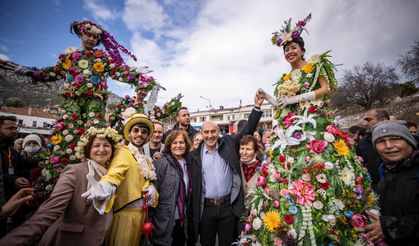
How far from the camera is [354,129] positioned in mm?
6582

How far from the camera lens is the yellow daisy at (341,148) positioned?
7.40ft

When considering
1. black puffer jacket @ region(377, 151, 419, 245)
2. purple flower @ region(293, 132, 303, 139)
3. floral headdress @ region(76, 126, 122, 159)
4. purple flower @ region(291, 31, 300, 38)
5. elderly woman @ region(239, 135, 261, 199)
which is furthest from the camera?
elderly woman @ region(239, 135, 261, 199)

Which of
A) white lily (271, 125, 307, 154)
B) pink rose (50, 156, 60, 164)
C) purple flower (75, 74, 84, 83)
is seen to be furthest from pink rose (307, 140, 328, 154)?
purple flower (75, 74, 84, 83)

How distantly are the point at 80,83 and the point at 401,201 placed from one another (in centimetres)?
523

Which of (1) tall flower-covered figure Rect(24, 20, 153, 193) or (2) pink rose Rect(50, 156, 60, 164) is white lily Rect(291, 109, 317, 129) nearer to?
(1) tall flower-covered figure Rect(24, 20, 153, 193)

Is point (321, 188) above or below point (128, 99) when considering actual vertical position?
below

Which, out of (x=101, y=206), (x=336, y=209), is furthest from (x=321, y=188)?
(x=101, y=206)

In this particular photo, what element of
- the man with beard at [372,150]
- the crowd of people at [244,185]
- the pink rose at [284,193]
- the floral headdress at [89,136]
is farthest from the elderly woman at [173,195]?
the man with beard at [372,150]

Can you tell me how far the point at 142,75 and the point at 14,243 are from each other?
3943 mm

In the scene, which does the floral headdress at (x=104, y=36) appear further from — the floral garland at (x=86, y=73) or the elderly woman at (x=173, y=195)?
the elderly woman at (x=173, y=195)

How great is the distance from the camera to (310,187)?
208cm

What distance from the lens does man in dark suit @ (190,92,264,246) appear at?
295 cm

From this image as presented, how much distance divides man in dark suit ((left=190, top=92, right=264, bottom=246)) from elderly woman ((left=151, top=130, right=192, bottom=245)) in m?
0.15

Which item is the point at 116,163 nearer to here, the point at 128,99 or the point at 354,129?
the point at 128,99
